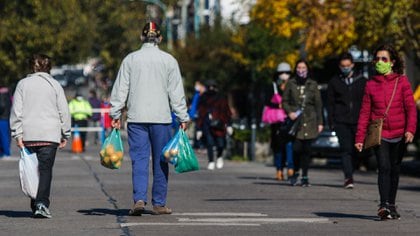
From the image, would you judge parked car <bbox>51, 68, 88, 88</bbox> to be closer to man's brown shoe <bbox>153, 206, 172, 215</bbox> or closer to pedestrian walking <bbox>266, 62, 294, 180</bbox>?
pedestrian walking <bbox>266, 62, 294, 180</bbox>

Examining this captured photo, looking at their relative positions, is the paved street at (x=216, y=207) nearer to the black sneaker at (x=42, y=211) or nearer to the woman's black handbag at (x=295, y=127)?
the black sneaker at (x=42, y=211)

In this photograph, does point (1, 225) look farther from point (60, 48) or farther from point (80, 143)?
point (60, 48)

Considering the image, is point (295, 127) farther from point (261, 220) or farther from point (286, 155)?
point (261, 220)

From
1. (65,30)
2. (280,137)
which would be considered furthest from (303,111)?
(65,30)

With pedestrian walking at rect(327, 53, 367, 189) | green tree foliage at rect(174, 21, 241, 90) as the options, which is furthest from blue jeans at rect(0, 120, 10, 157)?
green tree foliage at rect(174, 21, 241, 90)

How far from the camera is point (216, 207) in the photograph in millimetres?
14922

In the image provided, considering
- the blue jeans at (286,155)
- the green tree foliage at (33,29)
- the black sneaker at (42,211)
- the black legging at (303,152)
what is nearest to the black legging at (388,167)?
the black sneaker at (42,211)

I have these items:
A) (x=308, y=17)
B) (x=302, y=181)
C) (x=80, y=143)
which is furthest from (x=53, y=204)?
(x=80, y=143)

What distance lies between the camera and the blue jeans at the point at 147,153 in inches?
537

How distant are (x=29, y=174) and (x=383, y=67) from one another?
371 cm

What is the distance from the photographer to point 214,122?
2545 centimetres

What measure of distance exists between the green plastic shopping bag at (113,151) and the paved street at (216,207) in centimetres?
53

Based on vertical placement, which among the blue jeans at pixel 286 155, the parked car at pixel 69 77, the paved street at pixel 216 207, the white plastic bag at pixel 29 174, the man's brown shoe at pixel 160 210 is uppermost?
the parked car at pixel 69 77

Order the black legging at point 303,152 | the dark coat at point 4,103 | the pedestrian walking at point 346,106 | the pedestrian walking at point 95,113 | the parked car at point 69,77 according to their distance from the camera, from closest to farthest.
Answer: the pedestrian walking at point 346,106, the black legging at point 303,152, the dark coat at point 4,103, the pedestrian walking at point 95,113, the parked car at point 69,77
